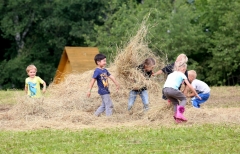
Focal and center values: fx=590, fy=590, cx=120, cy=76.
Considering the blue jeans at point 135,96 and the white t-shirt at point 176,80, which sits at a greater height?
the white t-shirt at point 176,80

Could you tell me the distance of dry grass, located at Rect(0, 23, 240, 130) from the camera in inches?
451

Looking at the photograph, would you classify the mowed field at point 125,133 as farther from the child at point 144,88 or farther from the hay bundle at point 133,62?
the hay bundle at point 133,62

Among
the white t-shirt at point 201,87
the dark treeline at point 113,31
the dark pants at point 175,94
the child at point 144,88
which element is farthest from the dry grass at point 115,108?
the dark treeline at point 113,31

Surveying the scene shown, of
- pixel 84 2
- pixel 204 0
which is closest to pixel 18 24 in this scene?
pixel 84 2

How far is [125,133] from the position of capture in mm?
9797

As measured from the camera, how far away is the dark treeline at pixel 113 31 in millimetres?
32188

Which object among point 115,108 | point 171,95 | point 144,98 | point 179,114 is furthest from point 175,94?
point 115,108

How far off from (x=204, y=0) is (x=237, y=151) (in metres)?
30.6

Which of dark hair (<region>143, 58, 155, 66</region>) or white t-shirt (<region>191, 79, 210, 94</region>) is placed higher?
dark hair (<region>143, 58, 155, 66</region>)

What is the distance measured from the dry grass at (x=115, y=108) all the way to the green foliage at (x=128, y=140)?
0.96 m

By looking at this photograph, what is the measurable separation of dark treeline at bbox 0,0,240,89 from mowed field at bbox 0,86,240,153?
1870 centimetres

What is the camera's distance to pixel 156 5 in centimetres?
3628

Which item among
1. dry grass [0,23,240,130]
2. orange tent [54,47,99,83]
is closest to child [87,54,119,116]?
dry grass [0,23,240,130]

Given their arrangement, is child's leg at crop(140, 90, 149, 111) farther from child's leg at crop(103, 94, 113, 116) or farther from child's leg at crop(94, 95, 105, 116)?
child's leg at crop(94, 95, 105, 116)
